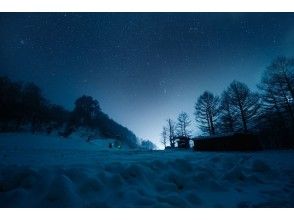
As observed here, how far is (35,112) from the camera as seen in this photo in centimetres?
4638

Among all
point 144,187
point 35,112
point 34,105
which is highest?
point 34,105

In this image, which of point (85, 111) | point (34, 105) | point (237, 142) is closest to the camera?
point (237, 142)

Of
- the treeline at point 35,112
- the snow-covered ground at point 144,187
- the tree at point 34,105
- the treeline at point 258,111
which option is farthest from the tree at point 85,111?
the snow-covered ground at point 144,187

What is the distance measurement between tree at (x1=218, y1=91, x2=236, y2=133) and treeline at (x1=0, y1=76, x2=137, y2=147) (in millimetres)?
36655

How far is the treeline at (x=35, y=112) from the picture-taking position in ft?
132

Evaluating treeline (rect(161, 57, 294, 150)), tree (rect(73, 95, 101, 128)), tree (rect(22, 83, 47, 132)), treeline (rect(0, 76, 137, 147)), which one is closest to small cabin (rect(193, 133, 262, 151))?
treeline (rect(161, 57, 294, 150))

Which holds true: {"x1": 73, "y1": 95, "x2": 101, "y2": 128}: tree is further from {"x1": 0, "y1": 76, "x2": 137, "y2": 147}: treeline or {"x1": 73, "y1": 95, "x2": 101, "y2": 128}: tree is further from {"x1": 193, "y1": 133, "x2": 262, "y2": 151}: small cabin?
{"x1": 193, "y1": 133, "x2": 262, "y2": 151}: small cabin

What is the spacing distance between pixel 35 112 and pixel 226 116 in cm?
4289

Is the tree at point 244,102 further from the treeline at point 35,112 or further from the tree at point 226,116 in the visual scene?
the treeline at point 35,112

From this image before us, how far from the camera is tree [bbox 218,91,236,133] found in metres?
27.2

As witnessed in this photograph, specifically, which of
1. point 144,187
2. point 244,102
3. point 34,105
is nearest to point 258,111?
point 244,102

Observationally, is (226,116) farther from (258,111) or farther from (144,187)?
(144,187)

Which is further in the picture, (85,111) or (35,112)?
(85,111)

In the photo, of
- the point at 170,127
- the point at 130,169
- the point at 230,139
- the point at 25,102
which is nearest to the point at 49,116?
the point at 25,102
